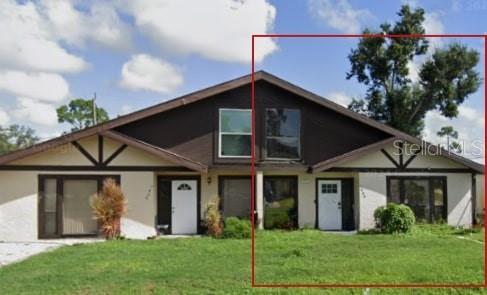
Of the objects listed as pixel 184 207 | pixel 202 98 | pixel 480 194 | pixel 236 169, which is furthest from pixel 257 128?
pixel 480 194

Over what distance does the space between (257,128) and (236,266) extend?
7.62 metres

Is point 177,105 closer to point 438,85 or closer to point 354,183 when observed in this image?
point 354,183

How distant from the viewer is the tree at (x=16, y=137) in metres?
58.1

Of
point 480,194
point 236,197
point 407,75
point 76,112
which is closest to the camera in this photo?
point 236,197

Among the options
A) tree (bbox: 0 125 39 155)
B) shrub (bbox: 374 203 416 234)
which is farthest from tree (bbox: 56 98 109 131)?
shrub (bbox: 374 203 416 234)

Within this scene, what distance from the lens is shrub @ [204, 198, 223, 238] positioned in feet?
46.5

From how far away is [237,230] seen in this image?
1355cm

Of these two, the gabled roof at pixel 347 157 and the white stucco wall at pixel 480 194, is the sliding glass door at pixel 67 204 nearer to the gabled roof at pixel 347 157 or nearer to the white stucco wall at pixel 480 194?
the gabled roof at pixel 347 157

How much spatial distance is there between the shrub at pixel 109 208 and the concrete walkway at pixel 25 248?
482 mm

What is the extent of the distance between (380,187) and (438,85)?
63.5 feet

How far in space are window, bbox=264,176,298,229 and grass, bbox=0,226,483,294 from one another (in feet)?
9.76

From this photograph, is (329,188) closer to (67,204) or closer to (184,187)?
(184,187)

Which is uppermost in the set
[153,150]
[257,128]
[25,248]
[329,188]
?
[257,128]

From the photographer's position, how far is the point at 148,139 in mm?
15180
